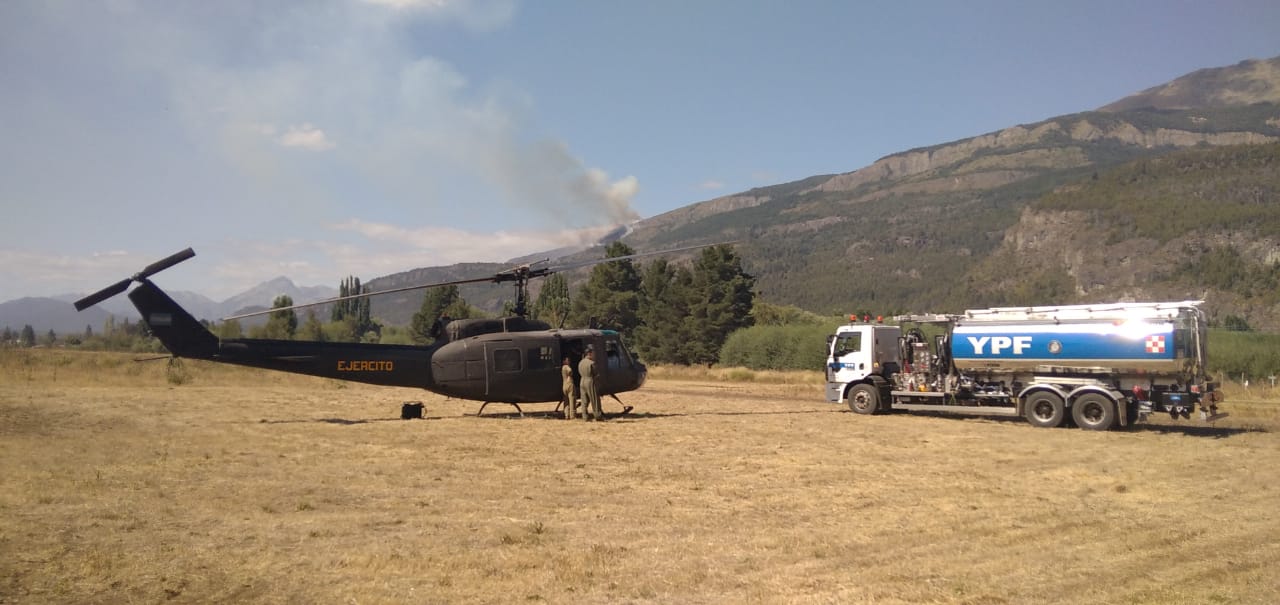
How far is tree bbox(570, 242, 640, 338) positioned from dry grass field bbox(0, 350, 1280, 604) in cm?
5334

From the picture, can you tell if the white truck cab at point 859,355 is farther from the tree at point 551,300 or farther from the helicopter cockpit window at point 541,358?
the tree at point 551,300

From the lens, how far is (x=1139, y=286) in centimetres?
14650

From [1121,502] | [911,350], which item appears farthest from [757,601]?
[911,350]

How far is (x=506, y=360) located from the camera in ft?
66.0

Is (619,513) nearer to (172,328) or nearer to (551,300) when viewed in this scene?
(172,328)

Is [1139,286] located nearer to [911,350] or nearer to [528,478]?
[911,350]

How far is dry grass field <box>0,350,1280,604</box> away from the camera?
669 cm

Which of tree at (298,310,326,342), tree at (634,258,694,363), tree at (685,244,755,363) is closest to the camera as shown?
tree at (685,244,755,363)

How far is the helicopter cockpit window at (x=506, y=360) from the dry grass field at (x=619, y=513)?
1.58m

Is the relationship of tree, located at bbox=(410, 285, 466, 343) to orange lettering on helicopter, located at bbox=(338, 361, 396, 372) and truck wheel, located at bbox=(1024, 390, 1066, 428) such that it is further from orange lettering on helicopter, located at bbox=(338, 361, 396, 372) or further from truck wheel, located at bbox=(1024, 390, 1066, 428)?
truck wheel, located at bbox=(1024, 390, 1066, 428)

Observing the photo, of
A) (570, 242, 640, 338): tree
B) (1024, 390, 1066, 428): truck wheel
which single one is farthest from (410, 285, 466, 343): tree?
(1024, 390, 1066, 428): truck wheel

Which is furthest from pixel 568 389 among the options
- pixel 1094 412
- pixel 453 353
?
pixel 1094 412

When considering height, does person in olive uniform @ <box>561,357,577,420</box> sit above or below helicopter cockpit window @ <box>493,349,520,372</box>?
below

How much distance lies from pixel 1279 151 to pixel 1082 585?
19873cm
